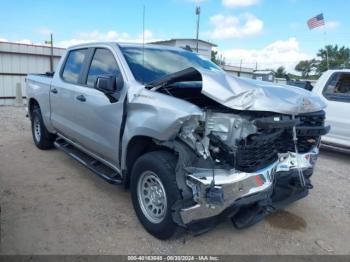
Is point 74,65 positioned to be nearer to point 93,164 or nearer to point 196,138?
point 93,164

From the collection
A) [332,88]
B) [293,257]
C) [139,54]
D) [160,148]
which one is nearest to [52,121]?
[139,54]

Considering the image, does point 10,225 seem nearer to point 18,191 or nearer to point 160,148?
point 18,191

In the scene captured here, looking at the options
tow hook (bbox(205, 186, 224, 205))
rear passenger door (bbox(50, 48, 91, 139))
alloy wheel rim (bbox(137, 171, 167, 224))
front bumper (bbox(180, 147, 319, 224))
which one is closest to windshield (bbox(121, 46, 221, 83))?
rear passenger door (bbox(50, 48, 91, 139))

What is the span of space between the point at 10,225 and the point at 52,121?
7.90 ft

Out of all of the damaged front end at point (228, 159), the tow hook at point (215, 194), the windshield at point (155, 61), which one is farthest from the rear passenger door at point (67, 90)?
the tow hook at point (215, 194)

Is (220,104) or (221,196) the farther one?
(220,104)

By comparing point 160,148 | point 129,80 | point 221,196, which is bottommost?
point 221,196

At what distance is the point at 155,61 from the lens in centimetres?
414

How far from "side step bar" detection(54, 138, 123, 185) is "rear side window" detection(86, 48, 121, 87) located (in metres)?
1.07

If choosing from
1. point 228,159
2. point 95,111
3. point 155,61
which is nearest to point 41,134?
point 95,111

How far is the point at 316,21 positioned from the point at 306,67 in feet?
113

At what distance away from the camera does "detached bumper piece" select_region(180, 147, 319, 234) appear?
9.25 feet

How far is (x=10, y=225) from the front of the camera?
3561 millimetres

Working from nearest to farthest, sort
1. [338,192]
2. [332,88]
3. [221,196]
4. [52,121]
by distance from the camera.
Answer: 1. [221,196]
2. [338,192]
3. [52,121]
4. [332,88]
